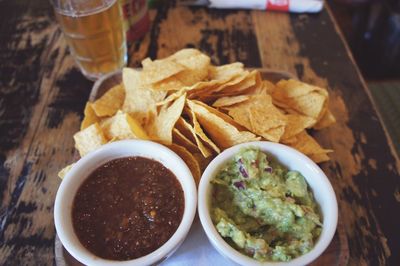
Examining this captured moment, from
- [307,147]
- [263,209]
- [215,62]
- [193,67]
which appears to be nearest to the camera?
[263,209]

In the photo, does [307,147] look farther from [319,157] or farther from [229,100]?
[229,100]

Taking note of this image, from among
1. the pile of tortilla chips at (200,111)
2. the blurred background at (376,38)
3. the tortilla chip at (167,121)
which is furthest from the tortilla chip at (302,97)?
the blurred background at (376,38)

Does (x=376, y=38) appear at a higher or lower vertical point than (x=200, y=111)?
lower

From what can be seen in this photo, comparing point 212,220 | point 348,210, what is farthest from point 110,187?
point 348,210

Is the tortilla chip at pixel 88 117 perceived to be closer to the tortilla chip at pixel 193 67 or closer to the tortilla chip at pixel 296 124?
the tortilla chip at pixel 193 67

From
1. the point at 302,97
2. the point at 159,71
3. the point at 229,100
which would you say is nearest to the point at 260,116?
the point at 229,100
